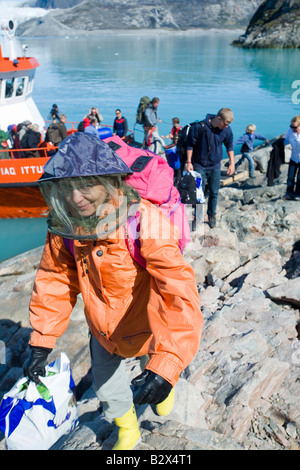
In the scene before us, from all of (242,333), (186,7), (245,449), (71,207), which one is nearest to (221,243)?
(242,333)

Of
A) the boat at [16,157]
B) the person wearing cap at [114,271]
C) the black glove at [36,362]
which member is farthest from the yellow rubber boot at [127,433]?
the boat at [16,157]

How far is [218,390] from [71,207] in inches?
65.3

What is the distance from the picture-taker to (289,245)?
15.9ft

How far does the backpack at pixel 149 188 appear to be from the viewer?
5.24ft

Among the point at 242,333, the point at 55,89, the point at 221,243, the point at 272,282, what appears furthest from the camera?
the point at 55,89

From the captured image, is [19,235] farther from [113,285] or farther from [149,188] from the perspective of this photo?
[149,188]

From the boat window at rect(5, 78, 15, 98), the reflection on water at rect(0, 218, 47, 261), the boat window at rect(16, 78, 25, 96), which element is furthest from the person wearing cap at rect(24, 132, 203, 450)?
the boat window at rect(16, 78, 25, 96)

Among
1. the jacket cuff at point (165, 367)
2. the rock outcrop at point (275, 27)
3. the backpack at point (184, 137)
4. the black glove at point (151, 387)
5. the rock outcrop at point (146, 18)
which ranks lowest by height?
the black glove at point (151, 387)

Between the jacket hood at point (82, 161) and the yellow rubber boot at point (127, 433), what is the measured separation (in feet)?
4.43

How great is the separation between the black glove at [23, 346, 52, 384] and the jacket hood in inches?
38.2

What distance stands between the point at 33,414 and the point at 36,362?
1.47 ft

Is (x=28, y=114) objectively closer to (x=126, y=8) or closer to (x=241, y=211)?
(x=241, y=211)

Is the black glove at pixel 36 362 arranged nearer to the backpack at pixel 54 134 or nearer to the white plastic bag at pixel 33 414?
the white plastic bag at pixel 33 414

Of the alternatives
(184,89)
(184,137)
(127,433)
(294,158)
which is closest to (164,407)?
(127,433)
